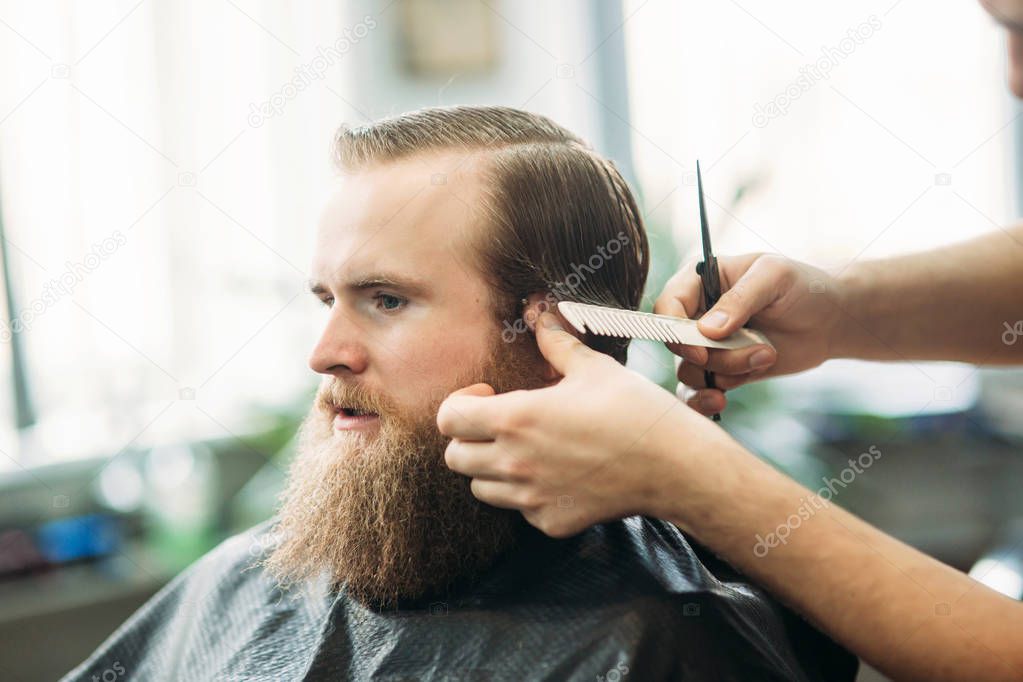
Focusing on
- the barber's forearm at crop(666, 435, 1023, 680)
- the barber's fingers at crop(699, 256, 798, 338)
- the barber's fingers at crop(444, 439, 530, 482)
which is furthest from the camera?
the barber's fingers at crop(699, 256, 798, 338)

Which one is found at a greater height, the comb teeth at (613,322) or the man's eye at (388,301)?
the man's eye at (388,301)

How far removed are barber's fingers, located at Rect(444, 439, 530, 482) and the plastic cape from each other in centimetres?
26

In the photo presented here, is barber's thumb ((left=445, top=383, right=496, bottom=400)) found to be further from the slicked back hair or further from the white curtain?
the white curtain

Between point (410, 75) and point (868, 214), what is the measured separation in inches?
81.2

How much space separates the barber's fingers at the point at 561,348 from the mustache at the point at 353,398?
0.30 metres

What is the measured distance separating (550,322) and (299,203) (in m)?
2.31

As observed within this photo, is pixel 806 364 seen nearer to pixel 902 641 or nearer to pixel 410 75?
pixel 902 641

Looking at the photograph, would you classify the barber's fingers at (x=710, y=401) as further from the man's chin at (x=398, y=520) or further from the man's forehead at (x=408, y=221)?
the man's forehead at (x=408, y=221)

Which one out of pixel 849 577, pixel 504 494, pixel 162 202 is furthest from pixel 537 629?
pixel 162 202

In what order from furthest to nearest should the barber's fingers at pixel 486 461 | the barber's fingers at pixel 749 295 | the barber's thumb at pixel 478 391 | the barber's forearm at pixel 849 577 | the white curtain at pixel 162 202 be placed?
1. the white curtain at pixel 162 202
2. the barber's fingers at pixel 749 295
3. the barber's thumb at pixel 478 391
4. the barber's fingers at pixel 486 461
5. the barber's forearm at pixel 849 577

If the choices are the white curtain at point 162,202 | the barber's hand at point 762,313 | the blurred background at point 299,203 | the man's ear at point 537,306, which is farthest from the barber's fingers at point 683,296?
the white curtain at point 162,202

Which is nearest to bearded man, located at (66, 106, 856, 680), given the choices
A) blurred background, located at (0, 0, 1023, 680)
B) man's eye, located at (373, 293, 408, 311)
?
man's eye, located at (373, 293, 408, 311)

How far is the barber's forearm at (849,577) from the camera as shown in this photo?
1.08 meters

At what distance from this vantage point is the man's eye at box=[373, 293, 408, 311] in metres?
1.53
